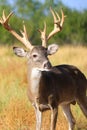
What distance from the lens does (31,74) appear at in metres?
8.48

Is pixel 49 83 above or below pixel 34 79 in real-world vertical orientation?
below

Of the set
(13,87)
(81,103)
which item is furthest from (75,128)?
(13,87)

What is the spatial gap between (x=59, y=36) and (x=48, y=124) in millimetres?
32776

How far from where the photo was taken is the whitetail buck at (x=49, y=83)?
332 inches

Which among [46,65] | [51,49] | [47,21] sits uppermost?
[51,49]

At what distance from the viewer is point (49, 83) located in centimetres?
865

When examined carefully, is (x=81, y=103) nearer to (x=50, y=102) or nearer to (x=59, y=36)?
(x=50, y=102)

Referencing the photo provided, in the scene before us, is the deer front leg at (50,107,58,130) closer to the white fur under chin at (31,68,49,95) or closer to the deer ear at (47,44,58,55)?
the white fur under chin at (31,68,49,95)

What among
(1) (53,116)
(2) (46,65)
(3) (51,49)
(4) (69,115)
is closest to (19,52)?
(3) (51,49)

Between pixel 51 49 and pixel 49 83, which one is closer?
pixel 49 83

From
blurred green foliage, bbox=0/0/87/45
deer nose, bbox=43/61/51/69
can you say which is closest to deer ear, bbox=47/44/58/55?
deer nose, bbox=43/61/51/69

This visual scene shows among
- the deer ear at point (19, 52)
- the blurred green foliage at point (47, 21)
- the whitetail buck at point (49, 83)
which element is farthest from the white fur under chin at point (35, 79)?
the blurred green foliage at point (47, 21)

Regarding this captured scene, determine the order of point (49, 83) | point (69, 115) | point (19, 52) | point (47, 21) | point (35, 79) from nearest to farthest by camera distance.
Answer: point (35, 79) → point (49, 83) → point (19, 52) → point (69, 115) → point (47, 21)

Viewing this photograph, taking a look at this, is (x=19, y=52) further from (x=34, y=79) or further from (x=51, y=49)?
(x=34, y=79)
